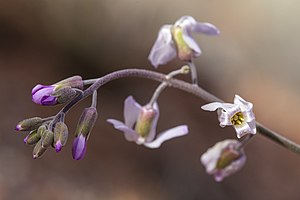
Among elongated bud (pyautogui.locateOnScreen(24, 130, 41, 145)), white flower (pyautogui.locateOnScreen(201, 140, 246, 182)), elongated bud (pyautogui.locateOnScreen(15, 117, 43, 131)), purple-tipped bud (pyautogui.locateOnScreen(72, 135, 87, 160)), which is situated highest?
elongated bud (pyautogui.locateOnScreen(15, 117, 43, 131))

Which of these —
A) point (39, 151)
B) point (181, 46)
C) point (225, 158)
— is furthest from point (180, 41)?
point (39, 151)

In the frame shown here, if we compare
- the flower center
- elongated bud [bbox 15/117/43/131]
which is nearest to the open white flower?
the flower center

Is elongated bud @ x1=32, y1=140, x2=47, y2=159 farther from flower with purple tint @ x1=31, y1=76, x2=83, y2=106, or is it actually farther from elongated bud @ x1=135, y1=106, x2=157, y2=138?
elongated bud @ x1=135, y1=106, x2=157, y2=138

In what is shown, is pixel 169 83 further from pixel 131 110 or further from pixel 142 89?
pixel 142 89

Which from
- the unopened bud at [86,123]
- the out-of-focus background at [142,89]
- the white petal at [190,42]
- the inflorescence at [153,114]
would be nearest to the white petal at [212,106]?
the inflorescence at [153,114]

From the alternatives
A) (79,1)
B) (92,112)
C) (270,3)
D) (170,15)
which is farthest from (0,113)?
(92,112)

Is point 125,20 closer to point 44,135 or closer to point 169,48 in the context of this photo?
point 169,48
